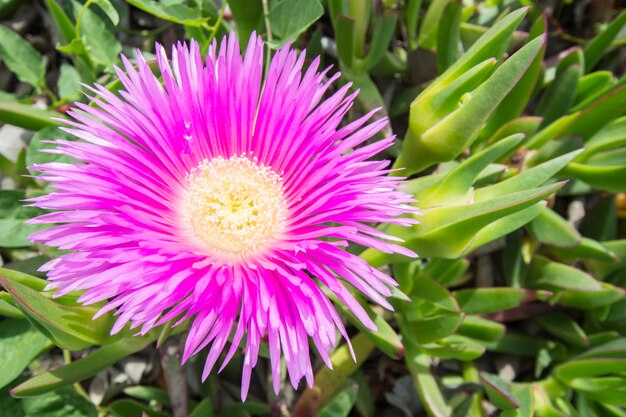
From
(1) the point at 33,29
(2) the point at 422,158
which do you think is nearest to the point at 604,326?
(2) the point at 422,158

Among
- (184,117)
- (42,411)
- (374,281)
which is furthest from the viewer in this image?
(42,411)

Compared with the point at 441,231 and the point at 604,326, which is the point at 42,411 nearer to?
the point at 441,231

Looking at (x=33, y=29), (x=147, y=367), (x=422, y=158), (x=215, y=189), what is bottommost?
(x=147, y=367)

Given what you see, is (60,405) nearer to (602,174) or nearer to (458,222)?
(458,222)

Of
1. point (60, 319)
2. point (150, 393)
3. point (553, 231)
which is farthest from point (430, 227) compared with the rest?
point (150, 393)

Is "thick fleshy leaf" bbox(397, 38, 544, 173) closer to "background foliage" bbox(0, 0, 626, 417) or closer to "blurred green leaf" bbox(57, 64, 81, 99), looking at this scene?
"background foliage" bbox(0, 0, 626, 417)

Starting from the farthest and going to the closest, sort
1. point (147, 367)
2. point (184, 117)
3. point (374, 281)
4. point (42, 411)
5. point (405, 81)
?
point (405, 81), point (147, 367), point (42, 411), point (184, 117), point (374, 281)

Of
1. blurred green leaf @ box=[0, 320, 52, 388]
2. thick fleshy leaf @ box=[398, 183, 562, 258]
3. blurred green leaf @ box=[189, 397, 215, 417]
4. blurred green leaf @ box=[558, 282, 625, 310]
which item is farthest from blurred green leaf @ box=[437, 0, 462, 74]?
blurred green leaf @ box=[0, 320, 52, 388]

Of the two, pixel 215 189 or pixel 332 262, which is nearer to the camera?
pixel 332 262

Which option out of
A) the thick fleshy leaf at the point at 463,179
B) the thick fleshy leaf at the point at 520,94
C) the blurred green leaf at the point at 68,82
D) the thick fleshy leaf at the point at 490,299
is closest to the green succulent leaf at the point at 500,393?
the thick fleshy leaf at the point at 490,299

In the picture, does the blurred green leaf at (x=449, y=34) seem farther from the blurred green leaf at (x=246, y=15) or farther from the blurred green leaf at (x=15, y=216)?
the blurred green leaf at (x=15, y=216)
